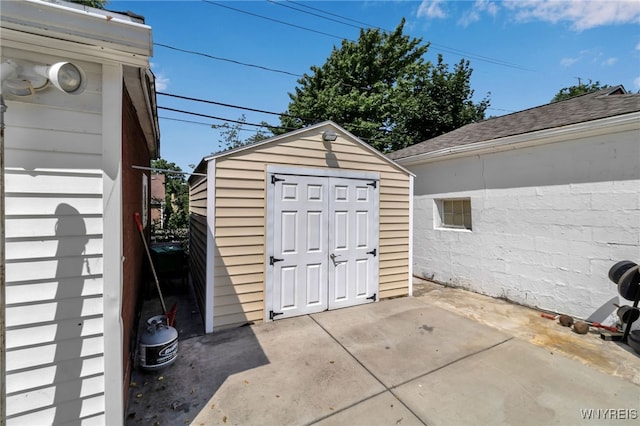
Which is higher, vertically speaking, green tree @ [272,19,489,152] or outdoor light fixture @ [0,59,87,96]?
green tree @ [272,19,489,152]

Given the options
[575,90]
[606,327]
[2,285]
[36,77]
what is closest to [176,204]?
[36,77]

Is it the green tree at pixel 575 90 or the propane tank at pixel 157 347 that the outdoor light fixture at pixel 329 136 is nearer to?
the propane tank at pixel 157 347

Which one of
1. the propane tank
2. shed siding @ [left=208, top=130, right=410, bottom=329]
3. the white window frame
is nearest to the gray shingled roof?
the white window frame

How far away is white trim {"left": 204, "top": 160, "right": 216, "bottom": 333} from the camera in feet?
13.0

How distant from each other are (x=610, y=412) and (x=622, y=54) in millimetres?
8984

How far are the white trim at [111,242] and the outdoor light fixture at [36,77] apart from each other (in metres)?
0.29

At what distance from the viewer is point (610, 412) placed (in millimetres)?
2430

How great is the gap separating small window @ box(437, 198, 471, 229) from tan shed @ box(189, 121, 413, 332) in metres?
1.96

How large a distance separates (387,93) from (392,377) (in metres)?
16.0

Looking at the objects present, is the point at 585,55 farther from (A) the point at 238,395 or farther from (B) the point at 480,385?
(A) the point at 238,395

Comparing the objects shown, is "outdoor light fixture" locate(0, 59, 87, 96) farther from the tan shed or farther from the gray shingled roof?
the gray shingled roof

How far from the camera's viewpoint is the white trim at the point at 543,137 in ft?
12.7

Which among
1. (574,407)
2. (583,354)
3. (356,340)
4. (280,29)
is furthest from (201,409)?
(280,29)

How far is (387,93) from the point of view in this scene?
15.9m
